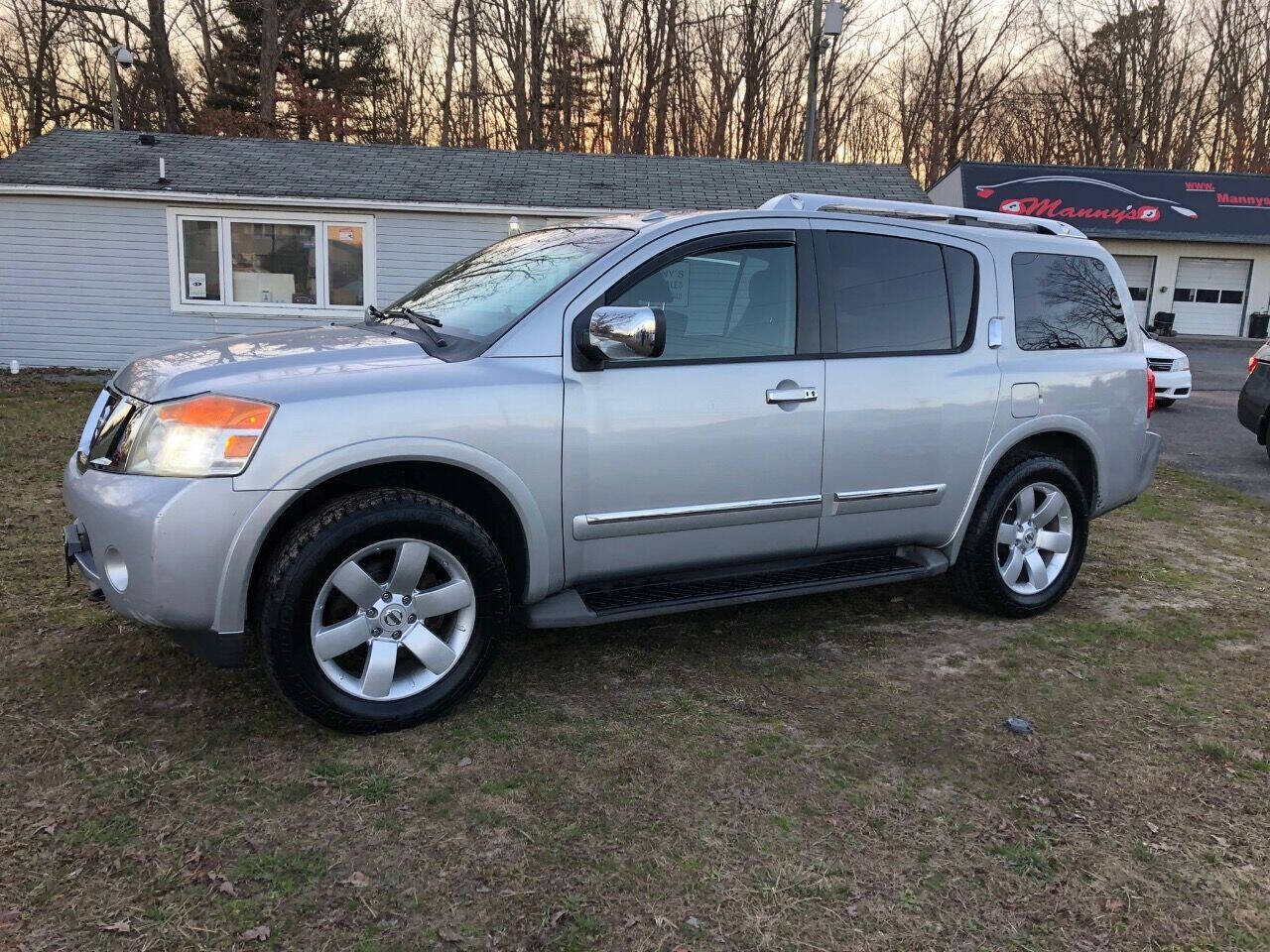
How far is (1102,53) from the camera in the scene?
34656 millimetres

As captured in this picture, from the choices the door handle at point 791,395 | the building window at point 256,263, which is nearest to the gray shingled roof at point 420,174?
the building window at point 256,263

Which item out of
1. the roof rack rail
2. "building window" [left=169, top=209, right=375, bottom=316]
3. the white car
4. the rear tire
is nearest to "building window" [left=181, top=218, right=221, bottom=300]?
"building window" [left=169, top=209, right=375, bottom=316]

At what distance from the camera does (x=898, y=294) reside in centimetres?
421

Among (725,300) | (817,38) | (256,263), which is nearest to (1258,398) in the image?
(725,300)

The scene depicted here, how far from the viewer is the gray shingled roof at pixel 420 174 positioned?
14711 millimetres

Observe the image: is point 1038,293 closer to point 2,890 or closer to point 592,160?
point 2,890

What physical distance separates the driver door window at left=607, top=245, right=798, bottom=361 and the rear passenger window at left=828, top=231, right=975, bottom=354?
9.9 inches

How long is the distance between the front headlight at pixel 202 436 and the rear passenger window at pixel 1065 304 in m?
3.42

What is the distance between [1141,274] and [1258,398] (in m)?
19.0

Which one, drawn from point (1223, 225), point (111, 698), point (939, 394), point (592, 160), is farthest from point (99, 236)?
point (1223, 225)

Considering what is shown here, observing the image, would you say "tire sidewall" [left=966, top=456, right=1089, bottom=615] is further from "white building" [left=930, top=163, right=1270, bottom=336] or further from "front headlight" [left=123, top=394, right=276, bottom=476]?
"white building" [left=930, top=163, right=1270, bottom=336]

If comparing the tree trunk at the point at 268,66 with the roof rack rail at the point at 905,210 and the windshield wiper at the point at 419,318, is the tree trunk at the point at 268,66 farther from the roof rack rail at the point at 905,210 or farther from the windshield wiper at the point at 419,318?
the roof rack rail at the point at 905,210

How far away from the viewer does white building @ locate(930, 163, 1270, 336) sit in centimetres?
2497

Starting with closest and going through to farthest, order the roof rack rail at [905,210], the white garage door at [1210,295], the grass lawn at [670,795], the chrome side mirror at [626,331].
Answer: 1. the grass lawn at [670,795]
2. the chrome side mirror at [626,331]
3. the roof rack rail at [905,210]
4. the white garage door at [1210,295]
